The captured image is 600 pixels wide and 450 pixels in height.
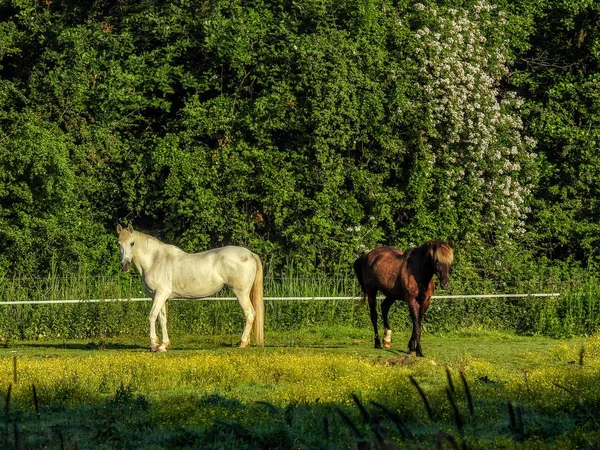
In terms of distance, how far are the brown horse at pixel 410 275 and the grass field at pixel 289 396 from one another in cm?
64

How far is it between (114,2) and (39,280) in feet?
28.9

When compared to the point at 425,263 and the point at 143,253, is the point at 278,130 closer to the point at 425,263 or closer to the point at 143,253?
the point at 143,253

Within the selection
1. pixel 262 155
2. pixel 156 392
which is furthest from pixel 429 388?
pixel 262 155

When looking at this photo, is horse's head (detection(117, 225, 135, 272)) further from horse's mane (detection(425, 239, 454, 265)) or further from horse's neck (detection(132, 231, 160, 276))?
horse's mane (detection(425, 239, 454, 265))

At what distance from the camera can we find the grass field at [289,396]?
9.09 meters

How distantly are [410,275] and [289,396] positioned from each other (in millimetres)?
6486

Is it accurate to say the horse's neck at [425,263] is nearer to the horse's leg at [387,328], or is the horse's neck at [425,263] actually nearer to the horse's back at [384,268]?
the horse's back at [384,268]

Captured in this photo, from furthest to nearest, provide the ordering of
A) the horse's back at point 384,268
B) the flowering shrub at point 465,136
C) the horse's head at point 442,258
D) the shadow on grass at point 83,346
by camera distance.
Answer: the flowering shrub at point 465,136, the shadow on grass at point 83,346, the horse's back at point 384,268, the horse's head at point 442,258

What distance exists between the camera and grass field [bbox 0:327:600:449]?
29.8ft

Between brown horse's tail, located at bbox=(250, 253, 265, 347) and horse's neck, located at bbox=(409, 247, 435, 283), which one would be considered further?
brown horse's tail, located at bbox=(250, 253, 265, 347)

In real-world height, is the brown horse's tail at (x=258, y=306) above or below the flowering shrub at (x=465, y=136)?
below

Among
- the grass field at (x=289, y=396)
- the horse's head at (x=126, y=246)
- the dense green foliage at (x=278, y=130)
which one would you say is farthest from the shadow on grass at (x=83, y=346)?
the dense green foliage at (x=278, y=130)

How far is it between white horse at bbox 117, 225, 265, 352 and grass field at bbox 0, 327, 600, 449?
3.25 feet

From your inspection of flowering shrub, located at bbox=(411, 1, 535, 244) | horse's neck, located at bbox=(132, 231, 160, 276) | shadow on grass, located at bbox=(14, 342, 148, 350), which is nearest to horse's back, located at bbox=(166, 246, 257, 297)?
horse's neck, located at bbox=(132, 231, 160, 276)
